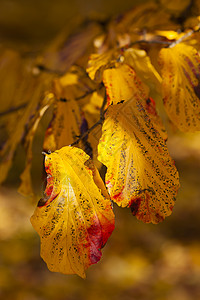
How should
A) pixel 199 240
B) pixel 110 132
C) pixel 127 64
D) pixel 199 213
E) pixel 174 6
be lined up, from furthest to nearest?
1. pixel 199 213
2. pixel 199 240
3. pixel 174 6
4. pixel 127 64
5. pixel 110 132

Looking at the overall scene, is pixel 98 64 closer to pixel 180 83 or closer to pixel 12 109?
pixel 180 83

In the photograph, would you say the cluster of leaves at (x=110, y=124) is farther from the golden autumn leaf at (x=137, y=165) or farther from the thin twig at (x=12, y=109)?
the thin twig at (x=12, y=109)

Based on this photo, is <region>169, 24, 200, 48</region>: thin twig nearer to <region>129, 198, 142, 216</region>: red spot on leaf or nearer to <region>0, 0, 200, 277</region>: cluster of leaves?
<region>0, 0, 200, 277</region>: cluster of leaves

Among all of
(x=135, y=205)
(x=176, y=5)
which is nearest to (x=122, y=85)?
(x=135, y=205)

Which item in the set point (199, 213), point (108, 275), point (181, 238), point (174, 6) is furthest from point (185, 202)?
point (174, 6)

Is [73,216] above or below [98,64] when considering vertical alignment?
below


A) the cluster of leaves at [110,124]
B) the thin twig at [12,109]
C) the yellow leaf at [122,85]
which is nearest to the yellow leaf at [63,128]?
the cluster of leaves at [110,124]

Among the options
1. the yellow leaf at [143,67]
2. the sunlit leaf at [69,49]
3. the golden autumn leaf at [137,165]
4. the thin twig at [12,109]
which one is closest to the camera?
the golden autumn leaf at [137,165]

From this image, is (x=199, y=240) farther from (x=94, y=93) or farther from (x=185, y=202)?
(x=94, y=93)
